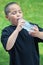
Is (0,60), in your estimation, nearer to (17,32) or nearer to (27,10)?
(17,32)

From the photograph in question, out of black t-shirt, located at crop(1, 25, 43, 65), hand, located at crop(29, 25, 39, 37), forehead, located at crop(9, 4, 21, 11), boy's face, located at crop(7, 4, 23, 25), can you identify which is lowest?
black t-shirt, located at crop(1, 25, 43, 65)

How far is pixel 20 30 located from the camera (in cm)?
280

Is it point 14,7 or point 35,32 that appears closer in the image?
point 35,32

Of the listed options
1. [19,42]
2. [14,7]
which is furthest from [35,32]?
[14,7]

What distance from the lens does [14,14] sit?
289 centimetres

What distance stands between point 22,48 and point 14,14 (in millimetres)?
324

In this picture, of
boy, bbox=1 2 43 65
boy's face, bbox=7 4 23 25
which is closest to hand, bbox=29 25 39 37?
boy, bbox=1 2 43 65

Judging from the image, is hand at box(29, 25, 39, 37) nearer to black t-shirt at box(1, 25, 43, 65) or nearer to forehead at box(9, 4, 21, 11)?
black t-shirt at box(1, 25, 43, 65)

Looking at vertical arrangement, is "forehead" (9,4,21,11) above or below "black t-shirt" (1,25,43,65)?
above

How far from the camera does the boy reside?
9.32ft

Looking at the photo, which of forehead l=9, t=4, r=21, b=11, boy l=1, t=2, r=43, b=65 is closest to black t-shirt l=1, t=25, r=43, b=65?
boy l=1, t=2, r=43, b=65

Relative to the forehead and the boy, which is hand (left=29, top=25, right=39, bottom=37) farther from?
the forehead

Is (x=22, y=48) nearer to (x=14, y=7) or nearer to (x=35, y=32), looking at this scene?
(x=35, y=32)

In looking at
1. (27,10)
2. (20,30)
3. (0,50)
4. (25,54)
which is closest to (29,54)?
(25,54)
